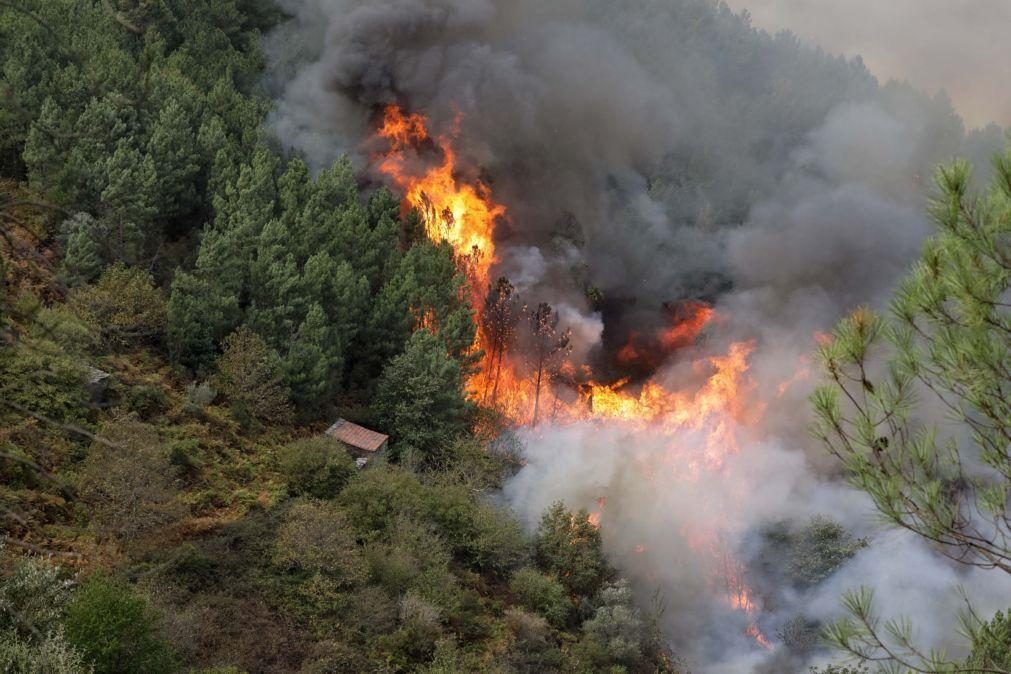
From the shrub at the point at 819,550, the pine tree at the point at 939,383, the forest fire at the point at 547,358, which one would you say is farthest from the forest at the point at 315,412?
the forest fire at the point at 547,358

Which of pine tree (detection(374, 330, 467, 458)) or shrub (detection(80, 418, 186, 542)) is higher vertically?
pine tree (detection(374, 330, 467, 458))

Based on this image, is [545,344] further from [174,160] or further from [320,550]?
[320,550]

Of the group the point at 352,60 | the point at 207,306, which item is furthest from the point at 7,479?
the point at 352,60

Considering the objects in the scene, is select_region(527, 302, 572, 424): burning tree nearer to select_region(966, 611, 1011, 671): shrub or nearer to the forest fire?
the forest fire

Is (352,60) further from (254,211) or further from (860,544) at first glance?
(860,544)

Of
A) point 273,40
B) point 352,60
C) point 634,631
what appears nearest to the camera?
point 634,631

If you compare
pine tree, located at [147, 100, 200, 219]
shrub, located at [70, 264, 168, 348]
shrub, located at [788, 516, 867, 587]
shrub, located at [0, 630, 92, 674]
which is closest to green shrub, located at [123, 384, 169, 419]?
shrub, located at [70, 264, 168, 348]
